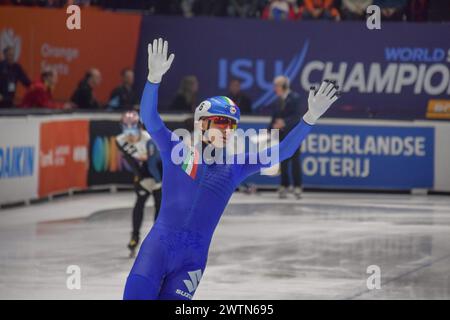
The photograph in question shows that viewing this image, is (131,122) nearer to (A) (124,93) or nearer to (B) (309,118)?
(B) (309,118)

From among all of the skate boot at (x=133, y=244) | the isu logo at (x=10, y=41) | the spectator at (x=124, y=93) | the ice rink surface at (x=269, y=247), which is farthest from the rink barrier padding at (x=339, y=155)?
the skate boot at (x=133, y=244)

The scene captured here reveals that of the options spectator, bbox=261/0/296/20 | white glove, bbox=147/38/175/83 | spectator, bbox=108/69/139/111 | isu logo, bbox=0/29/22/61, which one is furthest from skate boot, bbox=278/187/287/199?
white glove, bbox=147/38/175/83

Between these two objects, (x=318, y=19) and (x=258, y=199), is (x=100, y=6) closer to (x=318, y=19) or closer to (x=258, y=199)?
(x=318, y=19)

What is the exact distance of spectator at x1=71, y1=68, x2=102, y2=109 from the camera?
81.4ft

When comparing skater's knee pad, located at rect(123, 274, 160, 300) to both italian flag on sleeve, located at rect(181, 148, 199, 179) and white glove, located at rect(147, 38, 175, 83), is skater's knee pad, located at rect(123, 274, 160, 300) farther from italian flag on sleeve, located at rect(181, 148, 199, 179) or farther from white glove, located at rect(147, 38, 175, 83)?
white glove, located at rect(147, 38, 175, 83)

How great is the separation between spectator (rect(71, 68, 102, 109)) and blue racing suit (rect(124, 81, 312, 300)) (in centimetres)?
1630

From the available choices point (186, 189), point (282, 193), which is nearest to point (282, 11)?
point (282, 193)

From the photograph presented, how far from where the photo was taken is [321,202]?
75.6 feet

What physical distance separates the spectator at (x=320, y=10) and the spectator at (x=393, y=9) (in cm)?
113

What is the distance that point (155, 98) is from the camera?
330 inches

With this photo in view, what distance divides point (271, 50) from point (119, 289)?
45.3ft

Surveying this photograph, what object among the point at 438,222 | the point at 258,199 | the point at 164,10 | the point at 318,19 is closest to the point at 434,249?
the point at 438,222

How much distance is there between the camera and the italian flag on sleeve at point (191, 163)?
336 inches

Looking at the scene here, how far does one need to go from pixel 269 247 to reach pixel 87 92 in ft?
28.5
